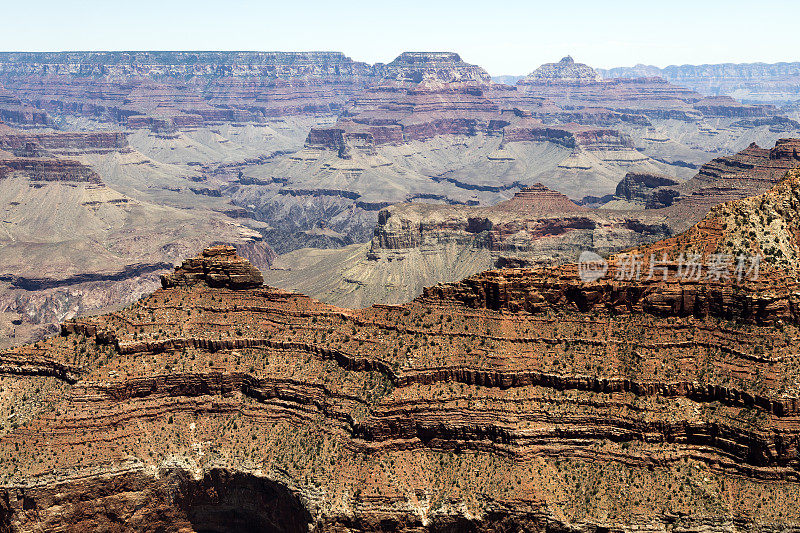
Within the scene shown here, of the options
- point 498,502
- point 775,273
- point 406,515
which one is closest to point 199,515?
point 406,515

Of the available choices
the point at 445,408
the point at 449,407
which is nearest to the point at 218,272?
the point at 445,408

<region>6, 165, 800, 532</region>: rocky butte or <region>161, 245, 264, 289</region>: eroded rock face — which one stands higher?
<region>161, 245, 264, 289</region>: eroded rock face

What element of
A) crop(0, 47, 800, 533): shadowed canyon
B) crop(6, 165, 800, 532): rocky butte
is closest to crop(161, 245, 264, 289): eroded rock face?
crop(0, 47, 800, 533): shadowed canyon

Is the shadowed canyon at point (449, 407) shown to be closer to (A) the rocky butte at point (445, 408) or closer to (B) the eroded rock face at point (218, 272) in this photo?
(A) the rocky butte at point (445, 408)

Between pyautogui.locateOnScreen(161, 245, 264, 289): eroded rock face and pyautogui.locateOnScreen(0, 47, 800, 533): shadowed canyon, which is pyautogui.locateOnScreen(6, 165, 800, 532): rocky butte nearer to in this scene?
pyautogui.locateOnScreen(0, 47, 800, 533): shadowed canyon

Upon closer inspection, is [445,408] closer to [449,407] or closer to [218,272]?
[449,407]

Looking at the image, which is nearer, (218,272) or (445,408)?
(445,408)
